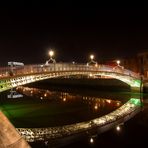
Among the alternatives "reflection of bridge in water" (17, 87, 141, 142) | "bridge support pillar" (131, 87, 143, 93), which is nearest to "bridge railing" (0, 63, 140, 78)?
"reflection of bridge in water" (17, 87, 141, 142)

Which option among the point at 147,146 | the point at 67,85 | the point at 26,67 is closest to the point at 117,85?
the point at 67,85

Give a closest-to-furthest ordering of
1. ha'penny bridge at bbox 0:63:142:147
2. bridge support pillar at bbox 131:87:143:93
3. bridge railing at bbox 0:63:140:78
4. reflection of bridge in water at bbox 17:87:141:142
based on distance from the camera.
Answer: reflection of bridge in water at bbox 17:87:141:142 → ha'penny bridge at bbox 0:63:142:147 → bridge railing at bbox 0:63:140:78 → bridge support pillar at bbox 131:87:143:93

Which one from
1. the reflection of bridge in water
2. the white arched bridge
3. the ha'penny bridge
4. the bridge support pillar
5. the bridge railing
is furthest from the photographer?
the bridge support pillar

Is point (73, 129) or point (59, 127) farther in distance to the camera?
point (59, 127)

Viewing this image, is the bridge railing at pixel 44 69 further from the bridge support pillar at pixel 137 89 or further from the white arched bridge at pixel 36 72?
the bridge support pillar at pixel 137 89

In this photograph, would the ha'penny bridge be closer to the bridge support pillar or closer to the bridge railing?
the bridge railing

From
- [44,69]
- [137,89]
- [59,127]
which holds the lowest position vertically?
[59,127]

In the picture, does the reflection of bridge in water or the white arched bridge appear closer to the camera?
the reflection of bridge in water

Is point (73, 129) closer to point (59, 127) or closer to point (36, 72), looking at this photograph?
point (59, 127)

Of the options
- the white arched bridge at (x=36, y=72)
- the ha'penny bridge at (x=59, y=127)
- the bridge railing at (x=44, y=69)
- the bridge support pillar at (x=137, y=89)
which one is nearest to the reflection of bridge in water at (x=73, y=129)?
the ha'penny bridge at (x=59, y=127)

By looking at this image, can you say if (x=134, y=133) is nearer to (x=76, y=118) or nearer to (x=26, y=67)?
(x=76, y=118)

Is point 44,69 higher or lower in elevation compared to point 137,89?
higher

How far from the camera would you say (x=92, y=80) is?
5947 cm

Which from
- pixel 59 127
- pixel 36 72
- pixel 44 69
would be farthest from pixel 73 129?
pixel 44 69
